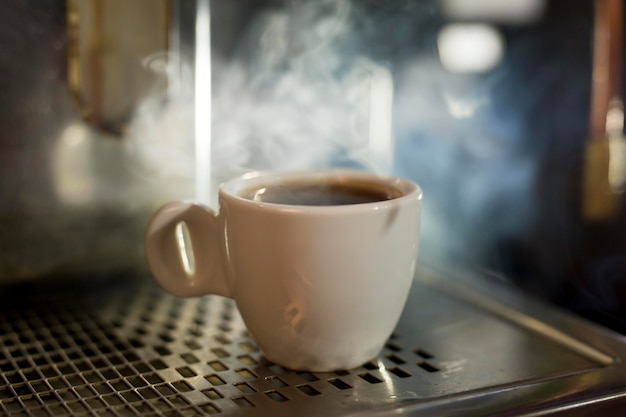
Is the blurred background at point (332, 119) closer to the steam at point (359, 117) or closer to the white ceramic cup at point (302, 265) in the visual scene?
the steam at point (359, 117)

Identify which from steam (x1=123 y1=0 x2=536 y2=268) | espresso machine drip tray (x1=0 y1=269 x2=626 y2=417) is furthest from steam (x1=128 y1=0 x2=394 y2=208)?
espresso machine drip tray (x1=0 y1=269 x2=626 y2=417)

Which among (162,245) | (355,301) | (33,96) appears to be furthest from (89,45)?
(355,301)

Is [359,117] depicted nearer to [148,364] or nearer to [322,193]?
[322,193]

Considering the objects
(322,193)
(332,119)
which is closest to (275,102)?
(332,119)

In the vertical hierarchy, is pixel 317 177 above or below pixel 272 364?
above

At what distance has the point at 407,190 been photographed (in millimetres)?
434

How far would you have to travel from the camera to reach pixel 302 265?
0.40m

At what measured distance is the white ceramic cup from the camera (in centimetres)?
39

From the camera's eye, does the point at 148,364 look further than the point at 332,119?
No

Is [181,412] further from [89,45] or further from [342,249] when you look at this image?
[89,45]

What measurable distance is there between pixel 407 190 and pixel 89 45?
263 millimetres

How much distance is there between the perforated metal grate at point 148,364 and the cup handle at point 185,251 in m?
0.04

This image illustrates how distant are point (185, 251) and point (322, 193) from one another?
3.6 inches

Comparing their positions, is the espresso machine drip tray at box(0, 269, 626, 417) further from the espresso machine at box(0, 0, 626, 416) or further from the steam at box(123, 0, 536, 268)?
the steam at box(123, 0, 536, 268)
